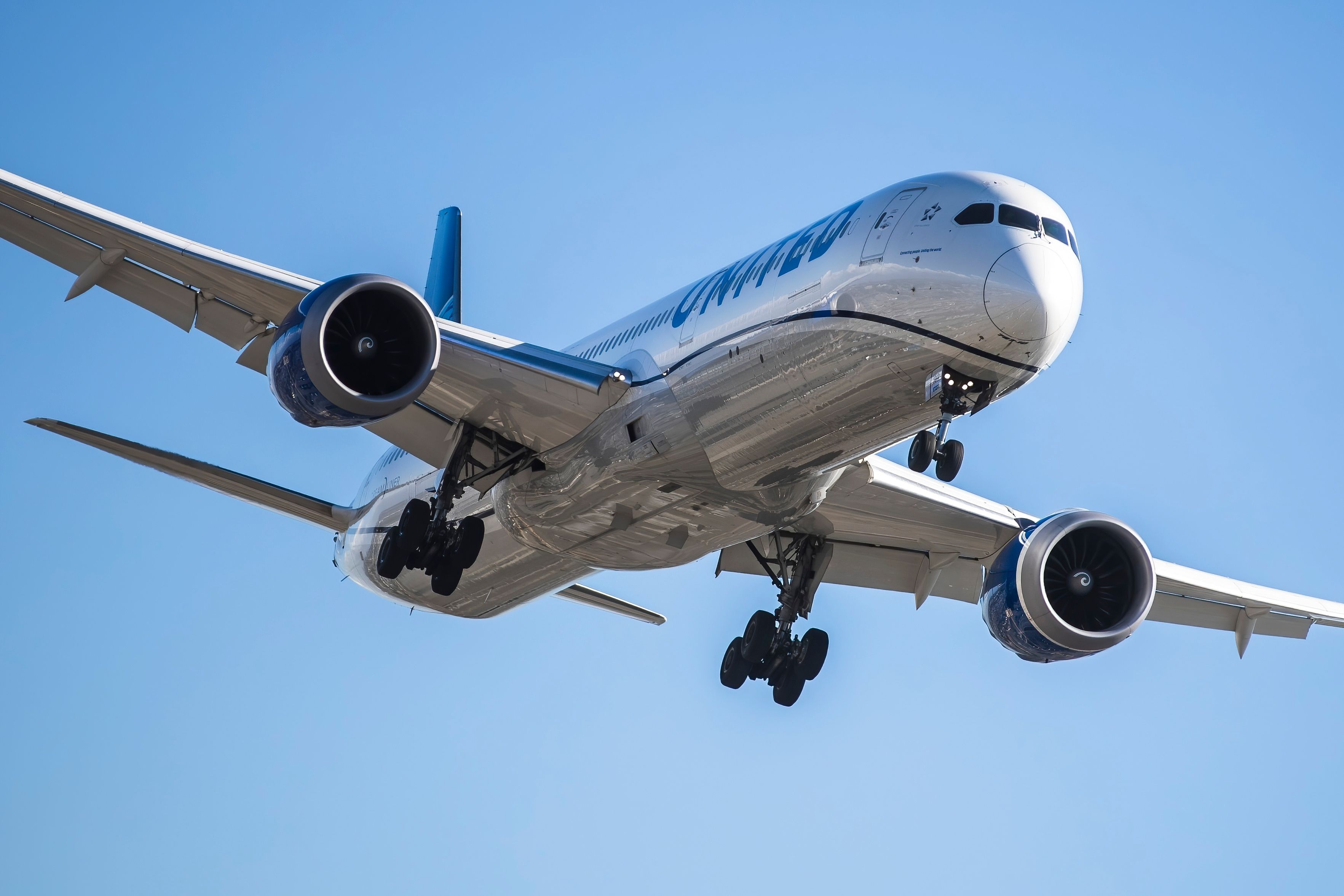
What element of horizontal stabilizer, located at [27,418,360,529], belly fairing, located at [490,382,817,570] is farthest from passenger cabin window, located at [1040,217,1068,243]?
horizontal stabilizer, located at [27,418,360,529]

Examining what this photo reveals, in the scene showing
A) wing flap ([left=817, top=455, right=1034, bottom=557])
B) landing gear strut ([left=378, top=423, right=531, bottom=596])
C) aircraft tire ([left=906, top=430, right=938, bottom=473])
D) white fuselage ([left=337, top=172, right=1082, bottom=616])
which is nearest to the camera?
white fuselage ([left=337, top=172, right=1082, bottom=616])

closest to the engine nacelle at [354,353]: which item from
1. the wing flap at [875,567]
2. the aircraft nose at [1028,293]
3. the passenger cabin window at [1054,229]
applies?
the aircraft nose at [1028,293]

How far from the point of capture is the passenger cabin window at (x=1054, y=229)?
13.6 meters

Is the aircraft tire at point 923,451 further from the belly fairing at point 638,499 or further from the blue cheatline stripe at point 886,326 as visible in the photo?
the belly fairing at point 638,499

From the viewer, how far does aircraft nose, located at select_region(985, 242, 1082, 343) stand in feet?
43.0

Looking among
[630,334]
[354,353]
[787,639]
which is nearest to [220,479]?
[354,353]

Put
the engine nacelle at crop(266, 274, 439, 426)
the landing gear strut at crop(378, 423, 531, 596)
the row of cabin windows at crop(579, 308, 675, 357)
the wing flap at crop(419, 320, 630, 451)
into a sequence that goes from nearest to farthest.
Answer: the engine nacelle at crop(266, 274, 439, 426), the wing flap at crop(419, 320, 630, 451), the row of cabin windows at crop(579, 308, 675, 357), the landing gear strut at crop(378, 423, 531, 596)

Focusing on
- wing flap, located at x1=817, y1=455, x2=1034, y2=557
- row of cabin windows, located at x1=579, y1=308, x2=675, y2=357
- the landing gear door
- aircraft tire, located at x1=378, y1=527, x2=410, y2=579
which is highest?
the landing gear door

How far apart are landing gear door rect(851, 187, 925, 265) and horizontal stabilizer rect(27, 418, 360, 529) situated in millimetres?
10891

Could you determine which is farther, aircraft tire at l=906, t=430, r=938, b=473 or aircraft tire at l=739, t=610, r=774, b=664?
aircraft tire at l=739, t=610, r=774, b=664

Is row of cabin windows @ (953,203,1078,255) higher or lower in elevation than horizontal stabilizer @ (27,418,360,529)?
higher

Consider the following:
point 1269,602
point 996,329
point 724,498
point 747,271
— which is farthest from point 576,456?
point 1269,602

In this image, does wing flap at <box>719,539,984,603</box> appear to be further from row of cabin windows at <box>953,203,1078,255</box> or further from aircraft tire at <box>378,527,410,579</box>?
row of cabin windows at <box>953,203,1078,255</box>

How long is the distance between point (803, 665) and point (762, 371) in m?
8.23
